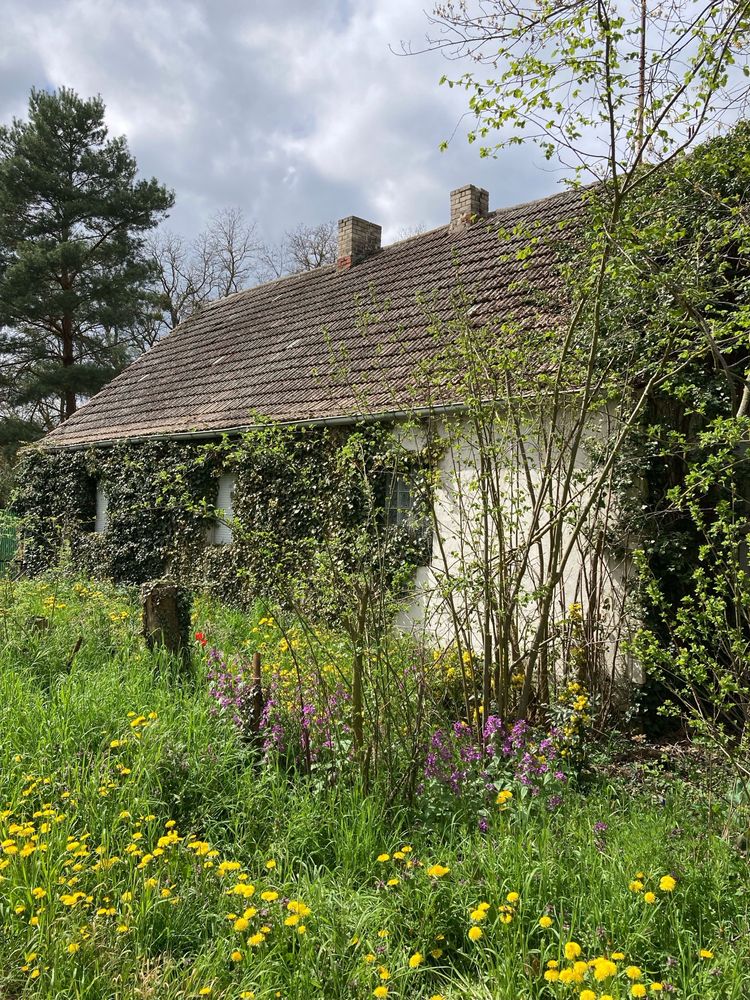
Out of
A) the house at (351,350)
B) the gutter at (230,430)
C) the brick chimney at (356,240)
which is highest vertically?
the brick chimney at (356,240)

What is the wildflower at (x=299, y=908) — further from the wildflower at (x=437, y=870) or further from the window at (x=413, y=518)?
the window at (x=413, y=518)

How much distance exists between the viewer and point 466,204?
13.1 meters

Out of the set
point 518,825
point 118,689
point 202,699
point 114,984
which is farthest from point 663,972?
point 118,689

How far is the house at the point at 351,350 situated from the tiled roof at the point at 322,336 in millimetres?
36

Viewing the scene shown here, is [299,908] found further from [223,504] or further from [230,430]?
[223,504]

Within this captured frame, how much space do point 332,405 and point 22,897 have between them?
735 centimetres

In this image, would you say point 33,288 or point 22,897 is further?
point 33,288

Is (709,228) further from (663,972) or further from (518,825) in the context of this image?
(663,972)

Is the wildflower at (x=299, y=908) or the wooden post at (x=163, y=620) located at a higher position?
the wooden post at (x=163, y=620)

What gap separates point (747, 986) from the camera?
2654mm

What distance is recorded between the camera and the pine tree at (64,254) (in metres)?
25.2

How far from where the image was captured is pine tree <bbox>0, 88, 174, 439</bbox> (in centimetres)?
2522

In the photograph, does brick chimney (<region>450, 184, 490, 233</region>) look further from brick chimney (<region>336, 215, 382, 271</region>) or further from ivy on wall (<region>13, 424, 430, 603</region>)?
ivy on wall (<region>13, 424, 430, 603</region>)

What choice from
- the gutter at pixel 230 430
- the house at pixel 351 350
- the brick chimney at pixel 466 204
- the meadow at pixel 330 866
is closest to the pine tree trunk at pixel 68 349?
the house at pixel 351 350
